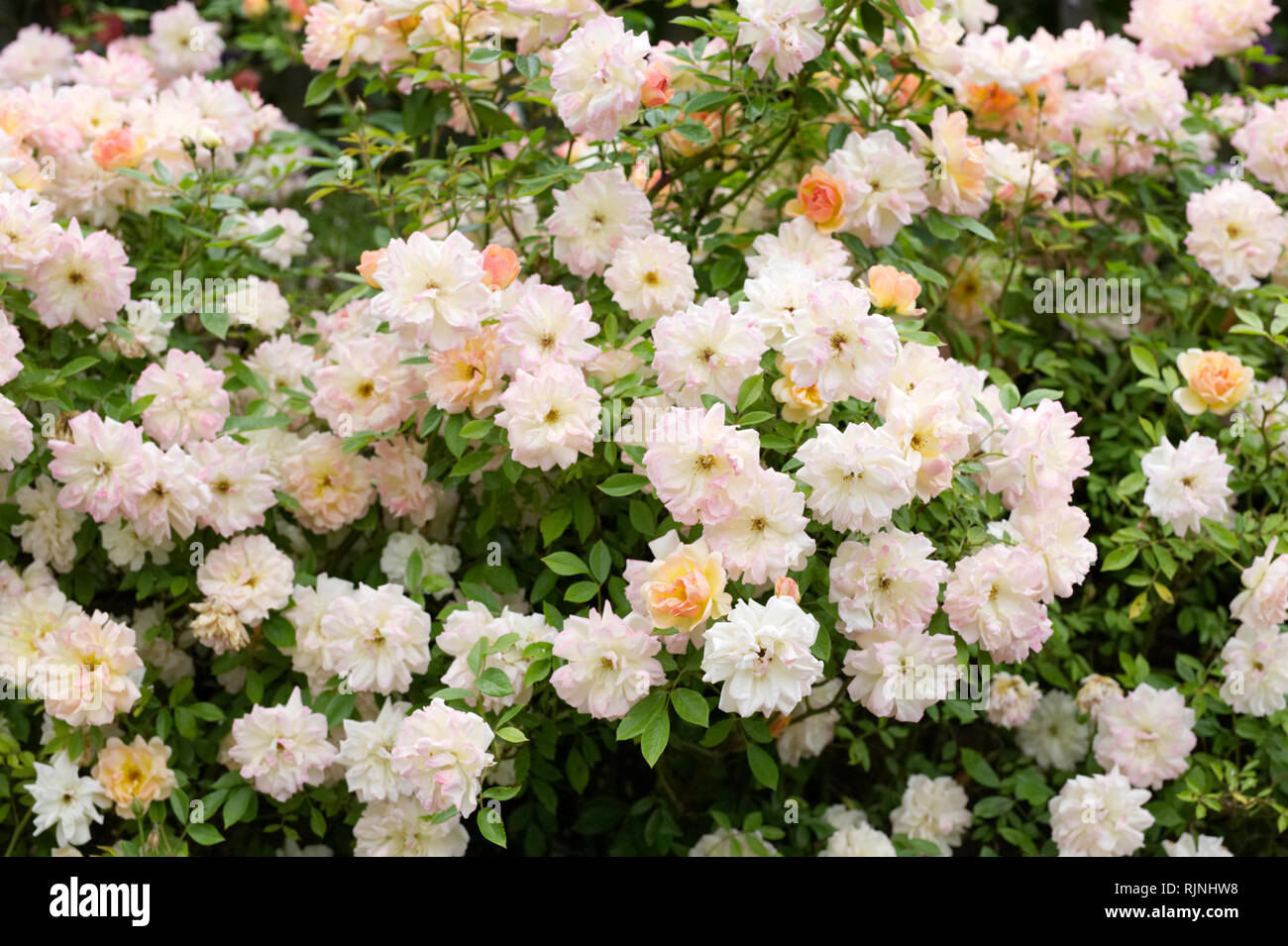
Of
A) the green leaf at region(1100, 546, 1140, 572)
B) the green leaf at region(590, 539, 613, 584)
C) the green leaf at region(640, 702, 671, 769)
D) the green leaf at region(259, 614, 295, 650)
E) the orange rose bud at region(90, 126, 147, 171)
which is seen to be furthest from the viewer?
the orange rose bud at region(90, 126, 147, 171)

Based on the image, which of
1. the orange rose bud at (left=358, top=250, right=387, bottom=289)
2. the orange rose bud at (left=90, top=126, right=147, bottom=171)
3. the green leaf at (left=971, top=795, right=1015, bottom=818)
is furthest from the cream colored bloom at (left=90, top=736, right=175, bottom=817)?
the green leaf at (left=971, top=795, right=1015, bottom=818)

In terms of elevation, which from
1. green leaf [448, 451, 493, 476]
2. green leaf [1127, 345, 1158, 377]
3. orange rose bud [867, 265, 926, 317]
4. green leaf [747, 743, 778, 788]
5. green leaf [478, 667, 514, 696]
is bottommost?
green leaf [747, 743, 778, 788]

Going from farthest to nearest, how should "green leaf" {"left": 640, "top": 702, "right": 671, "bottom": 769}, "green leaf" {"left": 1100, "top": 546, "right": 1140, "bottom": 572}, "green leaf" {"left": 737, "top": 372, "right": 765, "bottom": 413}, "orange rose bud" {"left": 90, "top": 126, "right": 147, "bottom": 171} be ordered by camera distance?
"orange rose bud" {"left": 90, "top": 126, "right": 147, "bottom": 171} < "green leaf" {"left": 1100, "top": 546, "right": 1140, "bottom": 572} < "green leaf" {"left": 737, "top": 372, "right": 765, "bottom": 413} < "green leaf" {"left": 640, "top": 702, "right": 671, "bottom": 769}

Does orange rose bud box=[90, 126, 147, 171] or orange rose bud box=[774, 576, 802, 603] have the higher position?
orange rose bud box=[90, 126, 147, 171]

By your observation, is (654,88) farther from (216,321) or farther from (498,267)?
(216,321)

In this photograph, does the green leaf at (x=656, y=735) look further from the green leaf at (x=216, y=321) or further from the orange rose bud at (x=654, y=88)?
the green leaf at (x=216, y=321)

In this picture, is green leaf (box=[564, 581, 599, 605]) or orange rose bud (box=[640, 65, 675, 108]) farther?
orange rose bud (box=[640, 65, 675, 108])

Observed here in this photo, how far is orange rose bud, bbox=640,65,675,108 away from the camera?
1.90 metres

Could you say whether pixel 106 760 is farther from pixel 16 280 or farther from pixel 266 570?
pixel 16 280

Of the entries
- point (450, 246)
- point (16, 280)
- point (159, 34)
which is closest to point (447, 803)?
point (450, 246)

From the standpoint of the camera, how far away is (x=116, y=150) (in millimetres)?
2223

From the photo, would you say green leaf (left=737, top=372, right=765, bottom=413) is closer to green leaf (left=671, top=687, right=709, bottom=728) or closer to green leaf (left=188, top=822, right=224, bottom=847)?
green leaf (left=671, top=687, right=709, bottom=728)

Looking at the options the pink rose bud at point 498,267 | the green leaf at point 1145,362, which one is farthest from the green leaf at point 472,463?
the green leaf at point 1145,362

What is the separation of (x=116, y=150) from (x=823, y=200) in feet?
4.11
